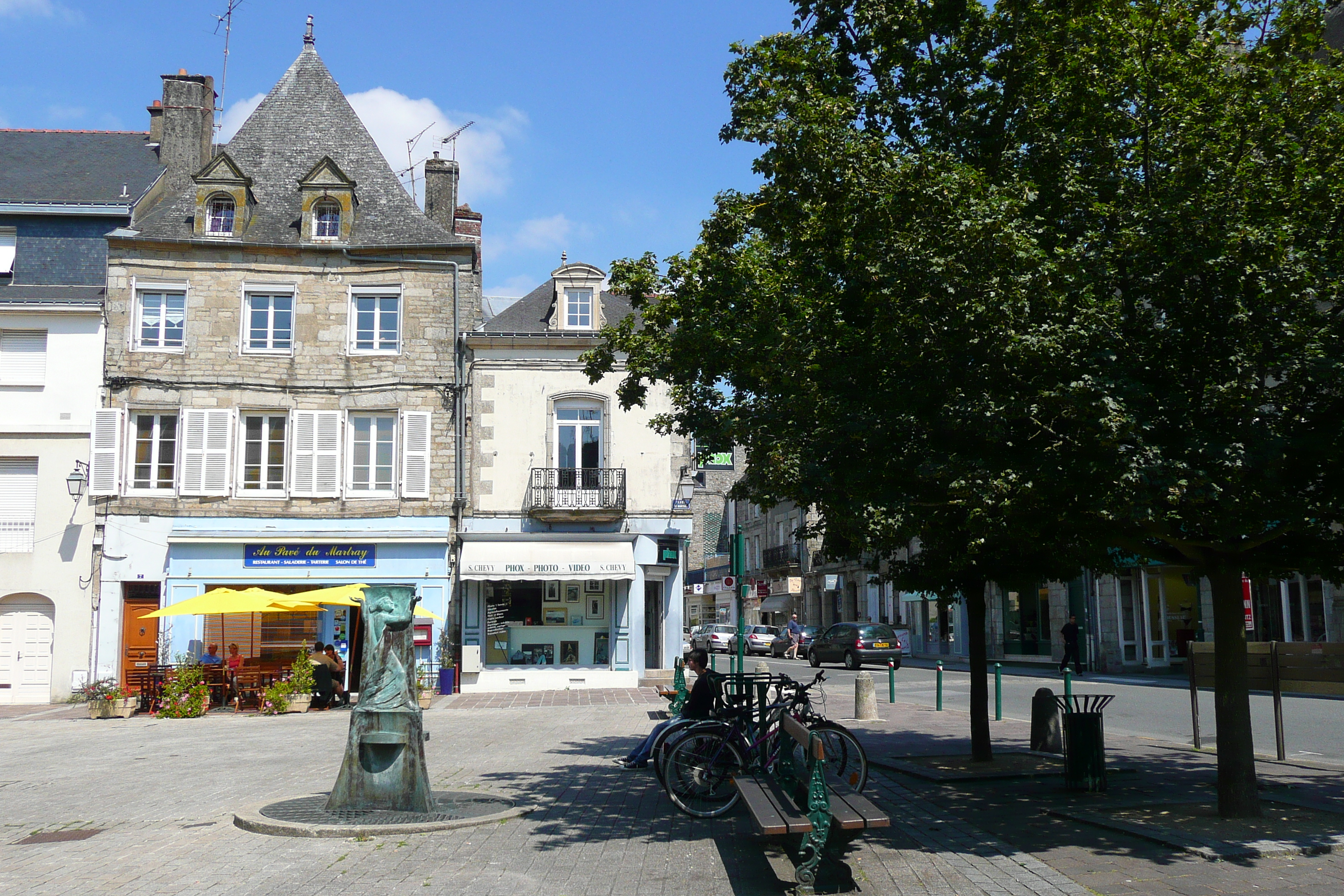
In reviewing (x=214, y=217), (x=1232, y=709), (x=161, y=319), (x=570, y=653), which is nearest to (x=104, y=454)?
(x=161, y=319)

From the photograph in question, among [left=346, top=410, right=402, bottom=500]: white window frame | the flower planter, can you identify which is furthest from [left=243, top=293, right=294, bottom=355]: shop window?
the flower planter

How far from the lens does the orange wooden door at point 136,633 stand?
23500 millimetres

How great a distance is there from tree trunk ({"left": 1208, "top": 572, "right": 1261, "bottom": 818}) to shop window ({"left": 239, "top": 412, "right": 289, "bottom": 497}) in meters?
20.3

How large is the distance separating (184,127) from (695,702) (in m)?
23.2

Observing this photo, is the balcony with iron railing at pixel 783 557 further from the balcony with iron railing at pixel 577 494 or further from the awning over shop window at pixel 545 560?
the awning over shop window at pixel 545 560

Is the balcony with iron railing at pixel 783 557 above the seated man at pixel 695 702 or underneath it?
above

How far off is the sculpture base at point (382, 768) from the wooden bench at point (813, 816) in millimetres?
2895

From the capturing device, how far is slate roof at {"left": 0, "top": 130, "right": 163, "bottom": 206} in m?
25.5

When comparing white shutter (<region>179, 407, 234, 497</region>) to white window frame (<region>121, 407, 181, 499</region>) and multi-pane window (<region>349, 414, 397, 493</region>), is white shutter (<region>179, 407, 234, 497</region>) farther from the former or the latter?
multi-pane window (<region>349, 414, 397, 493</region>)

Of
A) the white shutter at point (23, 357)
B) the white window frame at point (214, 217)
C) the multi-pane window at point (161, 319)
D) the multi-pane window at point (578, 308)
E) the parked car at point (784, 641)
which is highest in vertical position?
the white window frame at point (214, 217)

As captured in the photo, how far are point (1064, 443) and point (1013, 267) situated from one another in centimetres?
115

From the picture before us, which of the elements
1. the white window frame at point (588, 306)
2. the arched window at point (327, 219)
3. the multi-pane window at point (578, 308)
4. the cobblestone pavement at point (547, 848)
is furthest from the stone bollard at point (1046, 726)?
the arched window at point (327, 219)

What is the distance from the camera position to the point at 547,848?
764cm

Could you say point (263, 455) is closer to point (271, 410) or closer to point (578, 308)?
point (271, 410)
